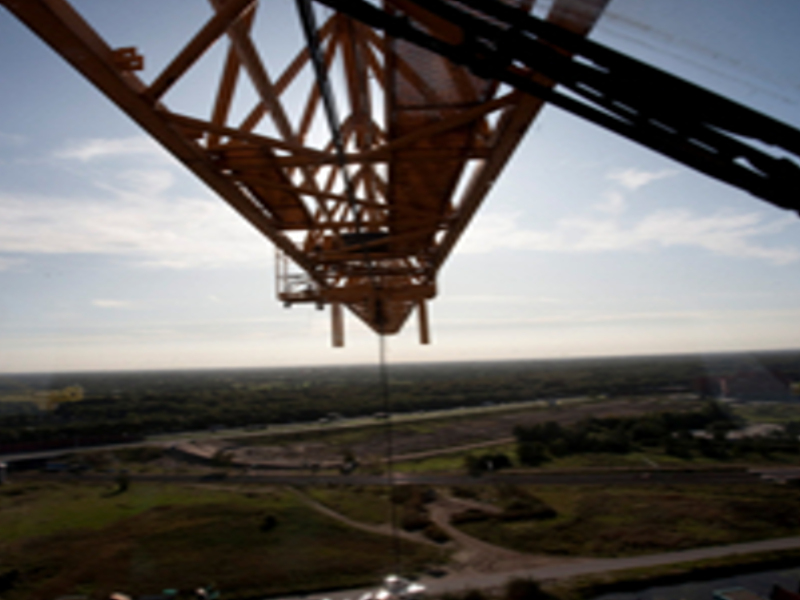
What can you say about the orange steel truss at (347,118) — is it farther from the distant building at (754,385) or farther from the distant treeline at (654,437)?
the distant treeline at (654,437)

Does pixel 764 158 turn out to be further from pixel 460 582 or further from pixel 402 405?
pixel 402 405

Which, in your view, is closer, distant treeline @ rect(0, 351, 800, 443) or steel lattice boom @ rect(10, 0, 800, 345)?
steel lattice boom @ rect(10, 0, 800, 345)

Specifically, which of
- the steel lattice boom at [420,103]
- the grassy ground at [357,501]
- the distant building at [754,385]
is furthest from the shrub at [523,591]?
the distant building at [754,385]

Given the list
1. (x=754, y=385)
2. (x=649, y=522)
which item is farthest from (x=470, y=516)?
(x=754, y=385)

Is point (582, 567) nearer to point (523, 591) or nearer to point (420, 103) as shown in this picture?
point (523, 591)

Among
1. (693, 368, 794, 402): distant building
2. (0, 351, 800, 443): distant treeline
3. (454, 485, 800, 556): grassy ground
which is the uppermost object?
(693, 368, 794, 402): distant building

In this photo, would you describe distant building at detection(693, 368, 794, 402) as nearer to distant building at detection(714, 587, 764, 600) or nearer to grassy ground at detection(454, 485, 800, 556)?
grassy ground at detection(454, 485, 800, 556)

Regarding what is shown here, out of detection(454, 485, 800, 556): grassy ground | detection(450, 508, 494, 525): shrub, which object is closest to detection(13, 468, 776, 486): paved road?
detection(454, 485, 800, 556): grassy ground
